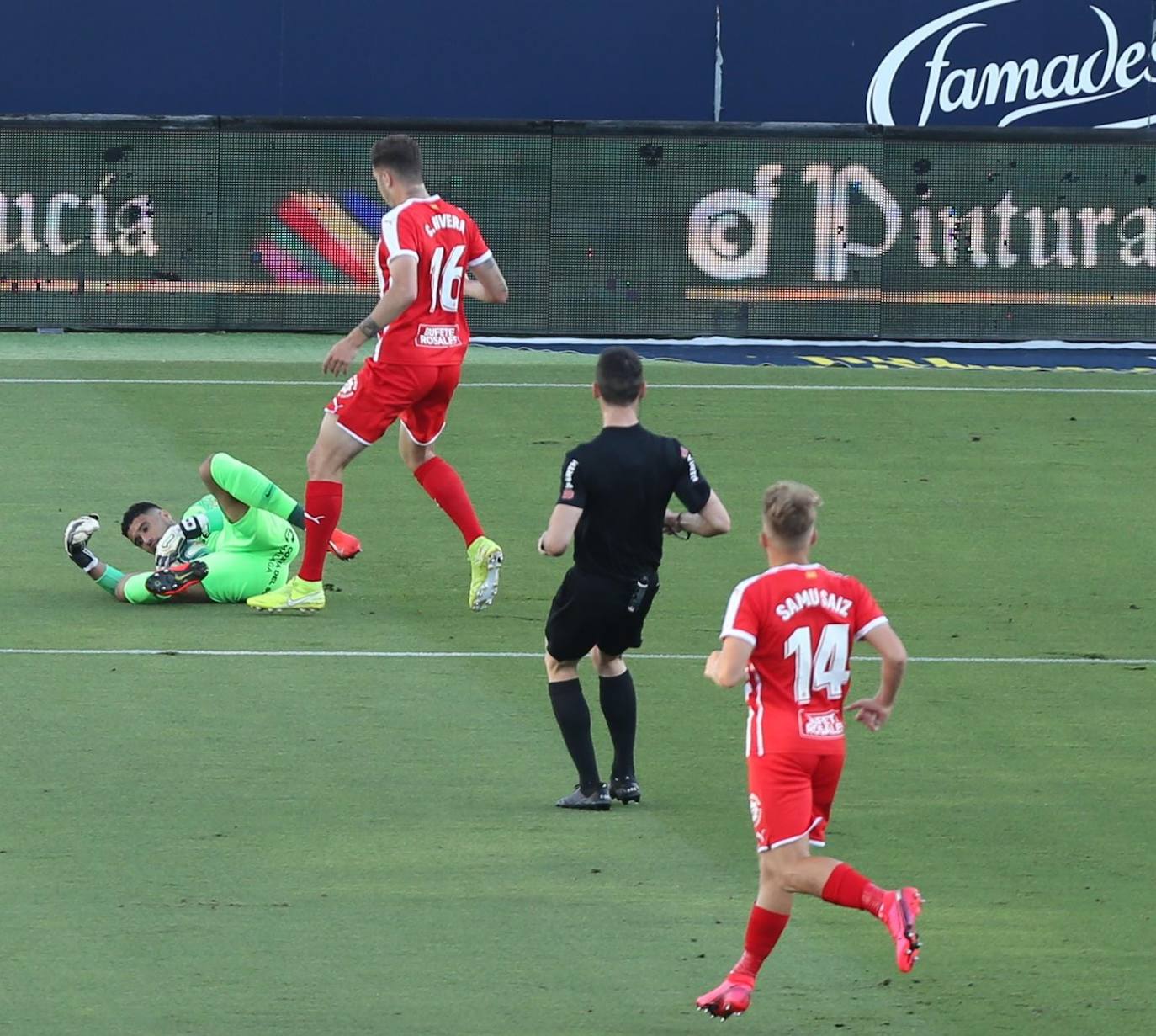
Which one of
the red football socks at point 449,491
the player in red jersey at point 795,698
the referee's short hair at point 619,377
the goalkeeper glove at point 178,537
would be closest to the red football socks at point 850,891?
the player in red jersey at point 795,698

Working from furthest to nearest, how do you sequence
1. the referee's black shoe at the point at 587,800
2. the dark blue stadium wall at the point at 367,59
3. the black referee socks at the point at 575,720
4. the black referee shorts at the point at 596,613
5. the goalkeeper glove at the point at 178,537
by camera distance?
1. the dark blue stadium wall at the point at 367,59
2. the goalkeeper glove at the point at 178,537
3. the referee's black shoe at the point at 587,800
4. the black referee socks at the point at 575,720
5. the black referee shorts at the point at 596,613

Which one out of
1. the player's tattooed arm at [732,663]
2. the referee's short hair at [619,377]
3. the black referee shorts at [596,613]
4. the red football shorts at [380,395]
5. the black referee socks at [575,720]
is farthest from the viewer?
the red football shorts at [380,395]

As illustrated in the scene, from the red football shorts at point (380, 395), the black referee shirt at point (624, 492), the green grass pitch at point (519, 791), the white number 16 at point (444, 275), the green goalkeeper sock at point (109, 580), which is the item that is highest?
the white number 16 at point (444, 275)

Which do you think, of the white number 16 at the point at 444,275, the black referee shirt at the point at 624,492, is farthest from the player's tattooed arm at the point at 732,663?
the white number 16 at the point at 444,275

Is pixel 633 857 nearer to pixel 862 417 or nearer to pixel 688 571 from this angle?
pixel 688 571

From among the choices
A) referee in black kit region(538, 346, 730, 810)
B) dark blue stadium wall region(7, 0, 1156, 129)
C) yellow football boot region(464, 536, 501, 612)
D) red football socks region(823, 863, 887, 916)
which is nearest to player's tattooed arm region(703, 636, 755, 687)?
red football socks region(823, 863, 887, 916)

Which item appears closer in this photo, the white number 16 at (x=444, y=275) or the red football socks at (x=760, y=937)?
the red football socks at (x=760, y=937)

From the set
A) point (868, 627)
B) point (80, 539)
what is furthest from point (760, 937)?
point (80, 539)

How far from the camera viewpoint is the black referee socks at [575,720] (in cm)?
805

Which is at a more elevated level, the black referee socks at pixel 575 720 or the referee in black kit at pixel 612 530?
the referee in black kit at pixel 612 530

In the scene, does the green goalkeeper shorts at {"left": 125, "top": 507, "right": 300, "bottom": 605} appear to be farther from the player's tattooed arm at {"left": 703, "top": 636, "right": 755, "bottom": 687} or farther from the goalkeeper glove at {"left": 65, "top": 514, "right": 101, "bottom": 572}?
the player's tattooed arm at {"left": 703, "top": 636, "right": 755, "bottom": 687}

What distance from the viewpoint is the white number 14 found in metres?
6.25

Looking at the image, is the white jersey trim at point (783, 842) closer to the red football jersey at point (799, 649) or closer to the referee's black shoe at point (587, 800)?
the red football jersey at point (799, 649)

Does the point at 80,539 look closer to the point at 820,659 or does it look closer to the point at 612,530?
the point at 612,530
